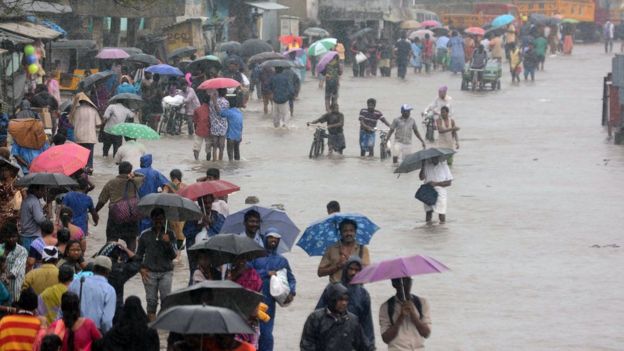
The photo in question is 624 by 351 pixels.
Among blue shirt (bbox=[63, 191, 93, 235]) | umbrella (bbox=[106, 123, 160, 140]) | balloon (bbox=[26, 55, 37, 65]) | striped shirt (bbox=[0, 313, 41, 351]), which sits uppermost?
balloon (bbox=[26, 55, 37, 65])

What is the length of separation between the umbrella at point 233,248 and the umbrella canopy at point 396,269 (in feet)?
3.11

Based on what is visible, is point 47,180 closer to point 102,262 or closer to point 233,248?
point 102,262

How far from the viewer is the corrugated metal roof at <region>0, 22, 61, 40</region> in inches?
1002

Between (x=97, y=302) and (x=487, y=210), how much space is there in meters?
10.6

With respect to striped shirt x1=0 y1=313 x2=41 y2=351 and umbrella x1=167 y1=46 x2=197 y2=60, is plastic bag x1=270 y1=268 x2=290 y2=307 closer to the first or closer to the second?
striped shirt x1=0 y1=313 x2=41 y2=351

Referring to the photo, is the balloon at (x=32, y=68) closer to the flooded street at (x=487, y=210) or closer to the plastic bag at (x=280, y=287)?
the flooded street at (x=487, y=210)

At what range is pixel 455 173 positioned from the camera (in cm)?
2366

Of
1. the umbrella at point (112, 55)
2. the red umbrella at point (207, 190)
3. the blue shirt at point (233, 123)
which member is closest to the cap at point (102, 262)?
the red umbrella at point (207, 190)

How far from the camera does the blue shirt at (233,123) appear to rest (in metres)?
24.0

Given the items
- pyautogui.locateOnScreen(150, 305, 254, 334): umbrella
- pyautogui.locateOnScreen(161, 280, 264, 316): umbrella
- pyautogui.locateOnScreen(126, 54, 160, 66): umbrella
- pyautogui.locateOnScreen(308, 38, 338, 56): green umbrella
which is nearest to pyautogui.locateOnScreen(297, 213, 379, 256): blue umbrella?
pyautogui.locateOnScreen(161, 280, 264, 316): umbrella

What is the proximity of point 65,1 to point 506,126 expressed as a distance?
37.0ft

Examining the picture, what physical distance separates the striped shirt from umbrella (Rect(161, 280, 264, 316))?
951 mm

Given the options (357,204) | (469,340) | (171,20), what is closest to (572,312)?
(469,340)

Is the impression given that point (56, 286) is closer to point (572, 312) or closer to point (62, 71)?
point (572, 312)
